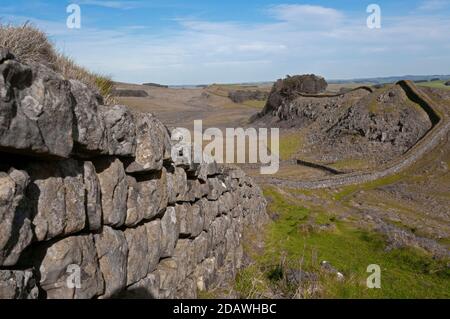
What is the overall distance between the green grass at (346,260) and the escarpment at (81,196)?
357 centimetres

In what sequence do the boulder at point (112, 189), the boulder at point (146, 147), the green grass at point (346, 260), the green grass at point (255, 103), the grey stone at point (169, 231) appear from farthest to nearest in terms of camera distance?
the green grass at point (255, 103)
the green grass at point (346, 260)
the grey stone at point (169, 231)
the boulder at point (146, 147)
the boulder at point (112, 189)

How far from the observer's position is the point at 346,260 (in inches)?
717

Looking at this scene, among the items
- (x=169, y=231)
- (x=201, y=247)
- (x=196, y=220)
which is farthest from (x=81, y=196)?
(x=201, y=247)

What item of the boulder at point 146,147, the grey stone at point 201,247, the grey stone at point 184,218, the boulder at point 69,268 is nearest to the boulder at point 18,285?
the boulder at point 69,268

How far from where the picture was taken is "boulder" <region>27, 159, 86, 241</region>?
14.9ft

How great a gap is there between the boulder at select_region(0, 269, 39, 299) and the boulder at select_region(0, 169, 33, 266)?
116 millimetres

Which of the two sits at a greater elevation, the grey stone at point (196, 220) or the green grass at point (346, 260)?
the grey stone at point (196, 220)

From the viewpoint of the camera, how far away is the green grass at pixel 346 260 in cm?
1248

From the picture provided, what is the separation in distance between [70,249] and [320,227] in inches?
797

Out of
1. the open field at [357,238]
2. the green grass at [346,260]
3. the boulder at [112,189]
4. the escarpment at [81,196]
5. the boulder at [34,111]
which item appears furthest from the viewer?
the green grass at [346,260]

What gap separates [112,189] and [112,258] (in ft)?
2.97

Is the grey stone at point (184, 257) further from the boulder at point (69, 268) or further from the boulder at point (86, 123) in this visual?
the boulder at point (86, 123)

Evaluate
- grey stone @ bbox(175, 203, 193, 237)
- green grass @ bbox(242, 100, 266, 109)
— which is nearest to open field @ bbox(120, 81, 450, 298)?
grey stone @ bbox(175, 203, 193, 237)

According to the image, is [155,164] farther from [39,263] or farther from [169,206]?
[39,263]
